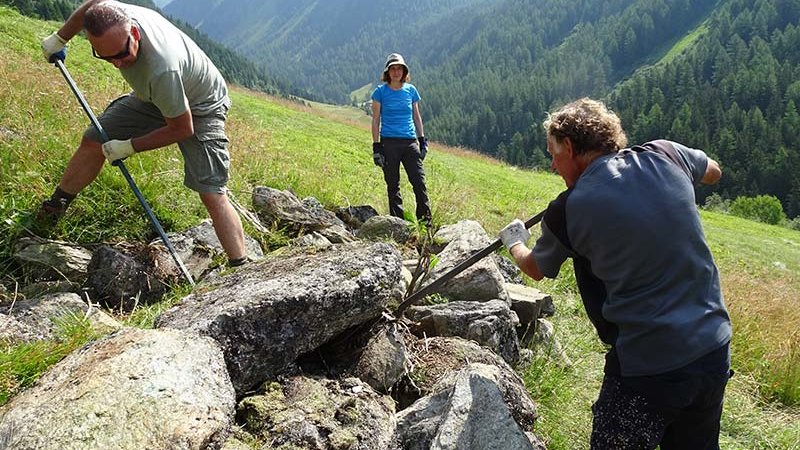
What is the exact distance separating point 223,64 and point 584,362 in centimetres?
13876

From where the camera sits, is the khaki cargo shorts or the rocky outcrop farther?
the khaki cargo shorts

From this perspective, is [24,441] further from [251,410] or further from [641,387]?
[641,387]

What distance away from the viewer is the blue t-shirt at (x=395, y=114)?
290 inches

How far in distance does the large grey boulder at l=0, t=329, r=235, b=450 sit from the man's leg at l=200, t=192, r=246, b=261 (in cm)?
193

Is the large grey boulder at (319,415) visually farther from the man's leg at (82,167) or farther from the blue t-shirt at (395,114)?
the blue t-shirt at (395,114)

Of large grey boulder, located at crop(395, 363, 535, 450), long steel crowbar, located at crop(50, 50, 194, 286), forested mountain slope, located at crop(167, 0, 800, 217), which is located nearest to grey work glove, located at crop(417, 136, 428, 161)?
long steel crowbar, located at crop(50, 50, 194, 286)

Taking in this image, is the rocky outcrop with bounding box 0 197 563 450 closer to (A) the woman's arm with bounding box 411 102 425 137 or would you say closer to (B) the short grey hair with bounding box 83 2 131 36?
(B) the short grey hair with bounding box 83 2 131 36

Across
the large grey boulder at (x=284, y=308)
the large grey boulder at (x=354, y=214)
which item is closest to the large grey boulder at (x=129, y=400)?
the large grey boulder at (x=284, y=308)

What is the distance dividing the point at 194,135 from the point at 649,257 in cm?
363

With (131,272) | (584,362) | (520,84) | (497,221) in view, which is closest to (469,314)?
(584,362)

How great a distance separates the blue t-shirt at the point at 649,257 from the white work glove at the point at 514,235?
651 millimetres

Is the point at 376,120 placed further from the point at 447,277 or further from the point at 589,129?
the point at 589,129

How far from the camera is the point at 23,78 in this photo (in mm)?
6891

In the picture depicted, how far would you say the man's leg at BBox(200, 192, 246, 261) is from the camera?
4484 millimetres
